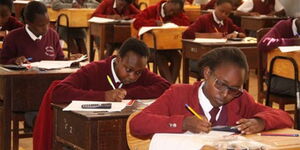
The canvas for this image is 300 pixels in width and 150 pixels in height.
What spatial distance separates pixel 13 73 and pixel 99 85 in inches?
35.2

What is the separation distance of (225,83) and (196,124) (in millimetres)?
183

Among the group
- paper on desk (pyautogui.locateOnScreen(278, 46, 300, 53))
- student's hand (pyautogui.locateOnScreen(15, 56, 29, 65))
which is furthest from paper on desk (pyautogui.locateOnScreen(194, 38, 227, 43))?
student's hand (pyautogui.locateOnScreen(15, 56, 29, 65))

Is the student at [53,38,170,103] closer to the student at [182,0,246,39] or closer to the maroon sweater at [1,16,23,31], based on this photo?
the maroon sweater at [1,16,23,31]

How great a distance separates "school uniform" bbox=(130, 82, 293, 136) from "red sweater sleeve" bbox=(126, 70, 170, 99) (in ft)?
2.87

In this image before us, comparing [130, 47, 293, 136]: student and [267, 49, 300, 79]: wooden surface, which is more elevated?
[130, 47, 293, 136]: student

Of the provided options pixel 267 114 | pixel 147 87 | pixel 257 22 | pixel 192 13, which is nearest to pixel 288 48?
pixel 147 87

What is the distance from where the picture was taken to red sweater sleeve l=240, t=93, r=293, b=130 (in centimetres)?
249

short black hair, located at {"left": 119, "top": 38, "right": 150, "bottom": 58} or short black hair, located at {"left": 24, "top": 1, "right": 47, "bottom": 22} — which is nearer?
short black hair, located at {"left": 119, "top": 38, "right": 150, "bottom": 58}

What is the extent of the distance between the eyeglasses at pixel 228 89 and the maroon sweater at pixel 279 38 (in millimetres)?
2611

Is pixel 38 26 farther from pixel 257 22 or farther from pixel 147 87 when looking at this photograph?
pixel 257 22

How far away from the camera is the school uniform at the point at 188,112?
7.98 feet

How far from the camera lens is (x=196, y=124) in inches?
91.5

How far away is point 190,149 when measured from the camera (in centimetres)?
213

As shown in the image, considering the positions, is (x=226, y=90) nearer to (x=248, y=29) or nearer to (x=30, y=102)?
(x=30, y=102)
